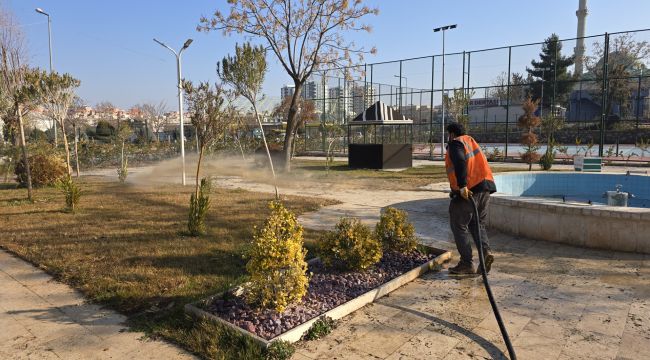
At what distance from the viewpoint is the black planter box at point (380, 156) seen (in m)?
18.7

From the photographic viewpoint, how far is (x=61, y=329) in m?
3.66

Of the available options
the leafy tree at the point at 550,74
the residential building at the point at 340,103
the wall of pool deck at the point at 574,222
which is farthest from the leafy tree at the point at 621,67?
the wall of pool deck at the point at 574,222

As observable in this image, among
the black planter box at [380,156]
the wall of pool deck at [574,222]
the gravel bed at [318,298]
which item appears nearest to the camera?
the gravel bed at [318,298]

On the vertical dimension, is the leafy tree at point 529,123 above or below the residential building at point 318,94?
below

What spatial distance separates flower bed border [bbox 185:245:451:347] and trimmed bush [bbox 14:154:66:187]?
11.9 meters

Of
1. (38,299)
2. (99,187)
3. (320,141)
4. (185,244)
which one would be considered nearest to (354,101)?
(320,141)

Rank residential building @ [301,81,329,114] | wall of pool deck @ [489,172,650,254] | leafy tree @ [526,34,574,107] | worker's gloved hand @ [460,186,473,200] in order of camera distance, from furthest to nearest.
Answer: residential building @ [301,81,329,114], leafy tree @ [526,34,574,107], wall of pool deck @ [489,172,650,254], worker's gloved hand @ [460,186,473,200]

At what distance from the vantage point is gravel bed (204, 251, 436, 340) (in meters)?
3.50

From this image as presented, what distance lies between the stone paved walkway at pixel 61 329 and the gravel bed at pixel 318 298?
563 millimetres

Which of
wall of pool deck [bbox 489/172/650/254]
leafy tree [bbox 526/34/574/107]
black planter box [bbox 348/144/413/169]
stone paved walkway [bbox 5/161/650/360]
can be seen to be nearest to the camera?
stone paved walkway [bbox 5/161/650/360]

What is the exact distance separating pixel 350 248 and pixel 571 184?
26.6ft

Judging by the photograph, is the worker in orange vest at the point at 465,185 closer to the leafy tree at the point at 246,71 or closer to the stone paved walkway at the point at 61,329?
the stone paved walkway at the point at 61,329

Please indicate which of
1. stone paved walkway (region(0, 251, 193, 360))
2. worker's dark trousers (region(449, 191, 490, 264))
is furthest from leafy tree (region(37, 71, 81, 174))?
worker's dark trousers (region(449, 191, 490, 264))

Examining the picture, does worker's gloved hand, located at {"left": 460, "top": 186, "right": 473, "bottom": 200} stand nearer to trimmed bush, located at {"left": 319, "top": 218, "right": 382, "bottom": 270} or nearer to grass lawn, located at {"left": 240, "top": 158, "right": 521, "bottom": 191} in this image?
trimmed bush, located at {"left": 319, "top": 218, "right": 382, "bottom": 270}
